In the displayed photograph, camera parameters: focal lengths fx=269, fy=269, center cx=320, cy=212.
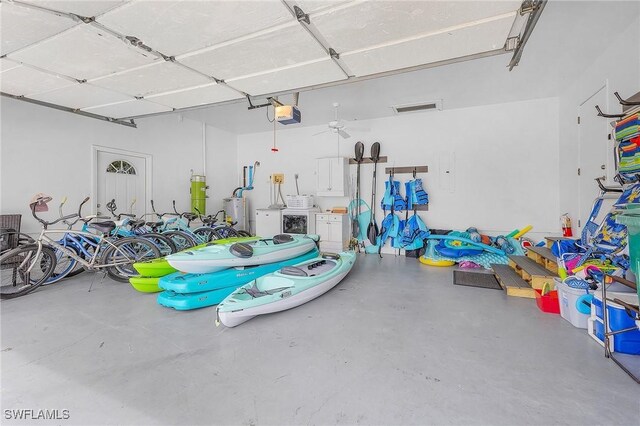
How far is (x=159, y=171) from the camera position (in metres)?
5.88

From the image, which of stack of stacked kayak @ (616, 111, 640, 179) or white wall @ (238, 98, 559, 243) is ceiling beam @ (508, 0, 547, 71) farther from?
white wall @ (238, 98, 559, 243)

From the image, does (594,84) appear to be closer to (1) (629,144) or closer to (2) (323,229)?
(1) (629,144)

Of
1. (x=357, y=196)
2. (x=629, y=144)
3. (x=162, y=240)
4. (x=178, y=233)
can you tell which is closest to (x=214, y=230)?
(x=178, y=233)

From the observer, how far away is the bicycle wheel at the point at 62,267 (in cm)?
363

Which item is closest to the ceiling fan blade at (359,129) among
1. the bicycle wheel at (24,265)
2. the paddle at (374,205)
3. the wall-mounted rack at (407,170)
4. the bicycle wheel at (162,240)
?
the paddle at (374,205)

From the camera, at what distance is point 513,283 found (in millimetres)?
3391

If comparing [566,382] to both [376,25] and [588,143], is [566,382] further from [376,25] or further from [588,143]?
[588,143]

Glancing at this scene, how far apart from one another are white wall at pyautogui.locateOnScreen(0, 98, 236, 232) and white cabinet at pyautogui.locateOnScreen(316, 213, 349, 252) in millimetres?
3269

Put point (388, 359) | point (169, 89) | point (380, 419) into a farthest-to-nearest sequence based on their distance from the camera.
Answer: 1. point (169, 89)
2. point (388, 359)
3. point (380, 419)

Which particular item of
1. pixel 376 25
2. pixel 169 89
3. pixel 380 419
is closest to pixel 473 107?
pixel 376 25

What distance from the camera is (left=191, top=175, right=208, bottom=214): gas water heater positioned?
20.8 ft

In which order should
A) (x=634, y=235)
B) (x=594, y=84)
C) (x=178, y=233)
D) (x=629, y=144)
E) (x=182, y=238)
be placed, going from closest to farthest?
(x=634, y=235), (x=629, y=144), (x=594, y=84), (x=178, y=233), (x=182, y=238)

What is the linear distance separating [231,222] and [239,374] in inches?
207

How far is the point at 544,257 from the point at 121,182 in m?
7.12
